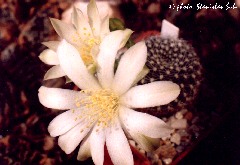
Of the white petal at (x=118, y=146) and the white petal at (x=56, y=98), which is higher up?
the white petal at (x=56, y=98)

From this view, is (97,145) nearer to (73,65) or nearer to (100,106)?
(100,106)

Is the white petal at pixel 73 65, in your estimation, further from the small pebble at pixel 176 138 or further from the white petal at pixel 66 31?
the small pebble at pixel 176 138

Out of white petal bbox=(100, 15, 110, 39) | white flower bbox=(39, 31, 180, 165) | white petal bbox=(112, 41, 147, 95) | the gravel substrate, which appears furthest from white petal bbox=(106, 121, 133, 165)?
the gravel substrate

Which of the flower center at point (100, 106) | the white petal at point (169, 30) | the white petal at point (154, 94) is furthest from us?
the white petal at point (169, 30)

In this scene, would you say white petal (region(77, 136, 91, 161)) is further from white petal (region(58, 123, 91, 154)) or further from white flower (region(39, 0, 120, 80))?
white flower (region(39, 0, 120, 80))

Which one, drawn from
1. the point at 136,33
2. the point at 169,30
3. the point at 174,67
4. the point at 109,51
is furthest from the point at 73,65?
the point at 136,33

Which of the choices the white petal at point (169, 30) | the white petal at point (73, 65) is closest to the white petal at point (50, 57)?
the white petal at point (73, 65)

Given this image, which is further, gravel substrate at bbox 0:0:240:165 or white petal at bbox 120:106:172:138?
gravel substrate at bbox 0:0:240:165
